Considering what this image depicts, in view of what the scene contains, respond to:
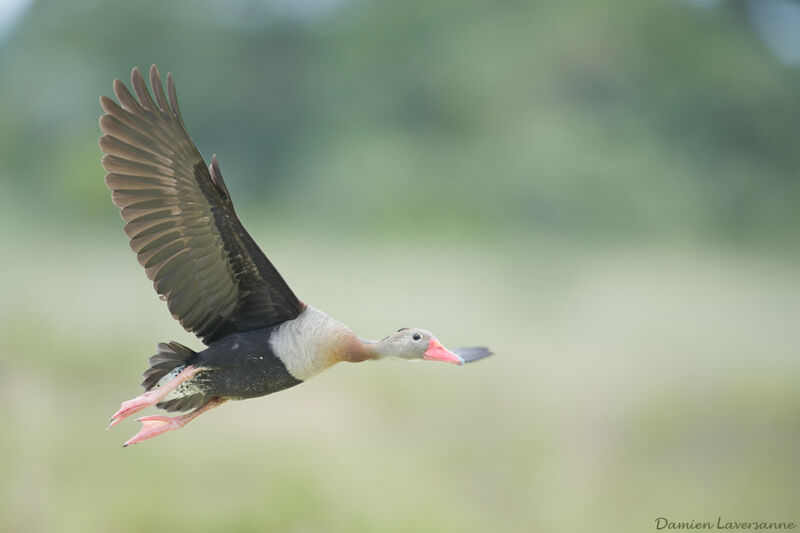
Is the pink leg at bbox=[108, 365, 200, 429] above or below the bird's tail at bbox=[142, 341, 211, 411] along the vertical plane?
below

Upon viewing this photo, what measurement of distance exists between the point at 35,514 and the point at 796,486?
12.7m

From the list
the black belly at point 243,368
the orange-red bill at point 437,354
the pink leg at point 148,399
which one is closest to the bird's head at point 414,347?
the orange-red bill at point 437,354

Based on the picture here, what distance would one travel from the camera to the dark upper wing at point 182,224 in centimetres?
446

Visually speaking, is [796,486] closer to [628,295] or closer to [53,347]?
[628,295]

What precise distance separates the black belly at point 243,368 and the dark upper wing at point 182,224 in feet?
0.49

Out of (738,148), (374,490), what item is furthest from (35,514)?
(738,148)

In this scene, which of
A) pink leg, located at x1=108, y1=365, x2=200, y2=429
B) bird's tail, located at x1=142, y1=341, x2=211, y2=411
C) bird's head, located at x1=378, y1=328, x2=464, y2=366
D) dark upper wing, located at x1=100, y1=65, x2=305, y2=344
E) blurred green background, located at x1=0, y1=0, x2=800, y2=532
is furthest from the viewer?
blurred green background, located at x1=0, y1=0, x2=800, y2=532

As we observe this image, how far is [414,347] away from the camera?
15.6 feet

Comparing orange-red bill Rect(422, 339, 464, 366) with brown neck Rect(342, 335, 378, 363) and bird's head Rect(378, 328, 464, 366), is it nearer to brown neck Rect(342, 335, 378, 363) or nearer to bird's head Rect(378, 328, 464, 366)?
bird's head Rect(378, 328, 464, 366)

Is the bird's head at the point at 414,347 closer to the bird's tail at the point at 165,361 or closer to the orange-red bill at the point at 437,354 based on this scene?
the orange-red bill at the point at 437,354

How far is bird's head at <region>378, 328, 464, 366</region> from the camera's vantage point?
15.6 feet

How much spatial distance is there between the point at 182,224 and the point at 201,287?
36 centimetres

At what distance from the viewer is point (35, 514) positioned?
45.3 feet

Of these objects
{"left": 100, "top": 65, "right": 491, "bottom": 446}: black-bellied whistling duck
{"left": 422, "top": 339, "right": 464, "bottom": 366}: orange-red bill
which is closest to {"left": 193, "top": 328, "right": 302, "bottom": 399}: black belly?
{"left": 100, "top": 65, "right": 491, "bottom": 446}: black-bellied whistling duck
